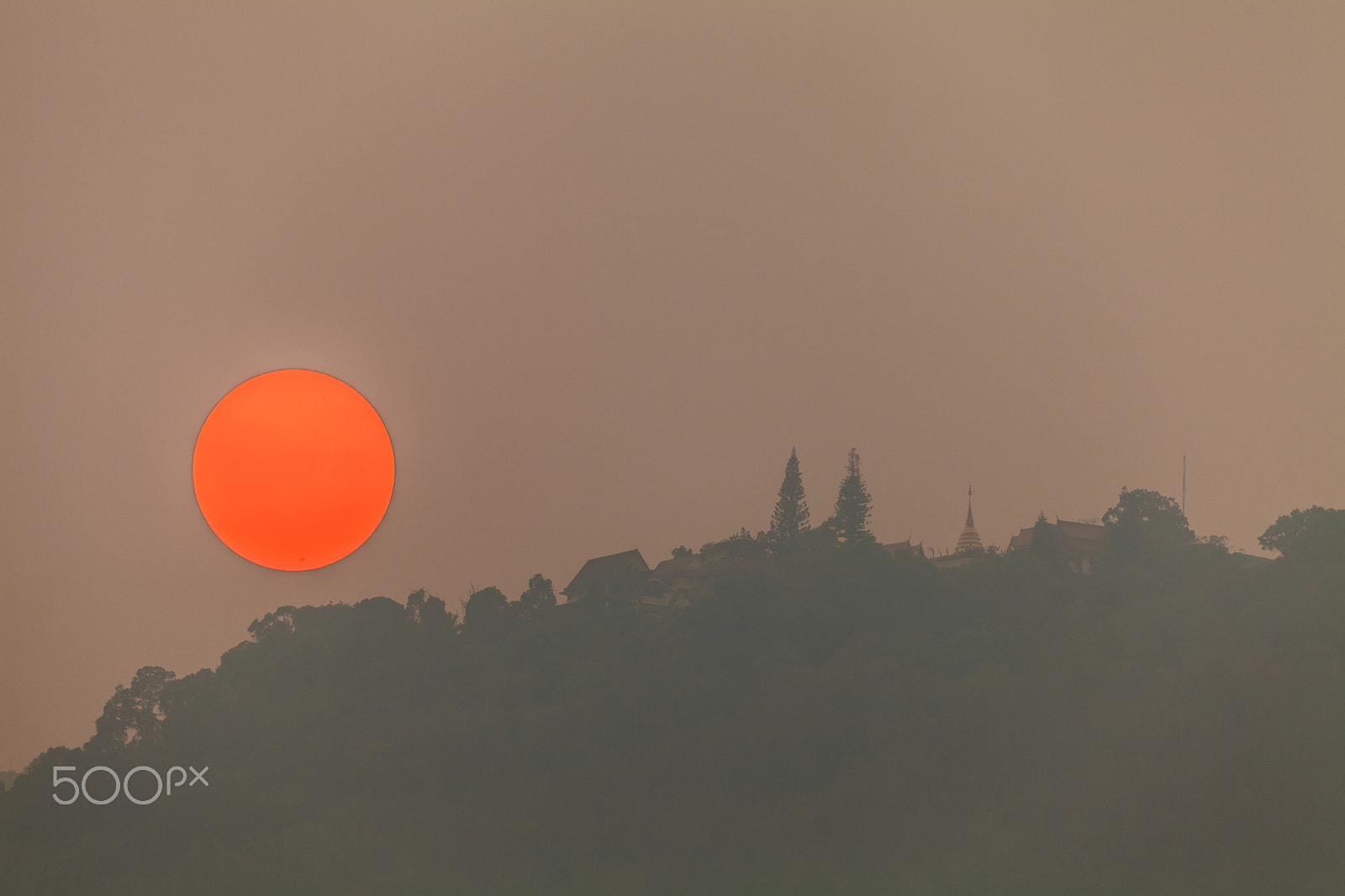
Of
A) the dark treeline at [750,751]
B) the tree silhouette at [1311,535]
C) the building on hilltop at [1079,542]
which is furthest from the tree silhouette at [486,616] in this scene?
the tree silhouette at [1311,535]

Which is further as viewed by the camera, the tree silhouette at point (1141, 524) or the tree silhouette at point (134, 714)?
the tree silhouette at point (1141, 524)

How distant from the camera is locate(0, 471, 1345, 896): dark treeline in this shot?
23.6 m

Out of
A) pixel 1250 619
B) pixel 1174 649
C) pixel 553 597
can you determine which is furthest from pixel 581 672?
pixel 1250 619

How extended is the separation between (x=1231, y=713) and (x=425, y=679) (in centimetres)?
1749

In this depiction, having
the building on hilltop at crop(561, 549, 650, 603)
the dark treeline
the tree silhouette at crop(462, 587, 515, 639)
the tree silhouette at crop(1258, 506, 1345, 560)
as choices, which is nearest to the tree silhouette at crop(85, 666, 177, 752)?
the dark treeline

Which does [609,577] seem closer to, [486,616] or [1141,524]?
[486,616]

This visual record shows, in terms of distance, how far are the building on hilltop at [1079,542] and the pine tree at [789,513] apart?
7046 millimetres

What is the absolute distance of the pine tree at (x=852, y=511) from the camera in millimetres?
38812

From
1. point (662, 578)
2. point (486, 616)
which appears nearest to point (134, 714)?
point (486, 616)

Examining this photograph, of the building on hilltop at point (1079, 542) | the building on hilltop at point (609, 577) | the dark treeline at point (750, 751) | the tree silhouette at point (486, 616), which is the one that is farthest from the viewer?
the building on hilltop at point (1079, 542)
